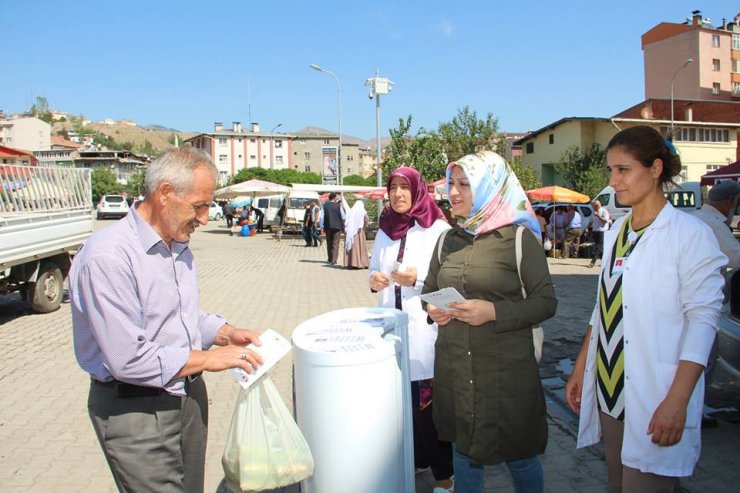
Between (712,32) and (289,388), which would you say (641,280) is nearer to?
(289,388)

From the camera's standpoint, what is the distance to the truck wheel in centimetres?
912

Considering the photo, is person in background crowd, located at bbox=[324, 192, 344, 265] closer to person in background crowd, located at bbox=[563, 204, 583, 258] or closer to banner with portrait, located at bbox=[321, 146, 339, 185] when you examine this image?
person in background crowd, located at bbox=[563, 204, 583, 258]

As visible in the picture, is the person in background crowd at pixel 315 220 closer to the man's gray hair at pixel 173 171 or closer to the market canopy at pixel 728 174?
the market canopy at pixel 728 174

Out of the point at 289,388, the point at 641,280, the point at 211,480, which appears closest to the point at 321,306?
the point at 289,388

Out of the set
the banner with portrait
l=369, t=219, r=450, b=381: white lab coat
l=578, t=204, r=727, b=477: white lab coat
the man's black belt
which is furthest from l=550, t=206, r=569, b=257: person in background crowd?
the man's black belt

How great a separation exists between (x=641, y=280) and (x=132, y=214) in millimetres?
2022

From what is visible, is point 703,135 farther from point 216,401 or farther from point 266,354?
point 266,354

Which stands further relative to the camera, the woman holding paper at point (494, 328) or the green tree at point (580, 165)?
the green tree at point (580, 165)

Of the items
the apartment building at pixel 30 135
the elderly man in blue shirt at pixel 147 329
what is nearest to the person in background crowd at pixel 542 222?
the elderly man in blue shirt at pixel 147 329

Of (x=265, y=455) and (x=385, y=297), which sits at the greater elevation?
(x=385, y=297)

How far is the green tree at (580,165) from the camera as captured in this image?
118 ft

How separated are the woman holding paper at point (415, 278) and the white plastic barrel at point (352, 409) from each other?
0.77 metres

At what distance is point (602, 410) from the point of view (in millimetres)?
2441

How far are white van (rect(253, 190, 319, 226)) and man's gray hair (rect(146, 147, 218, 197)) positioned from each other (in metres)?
26.5
